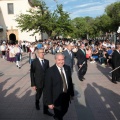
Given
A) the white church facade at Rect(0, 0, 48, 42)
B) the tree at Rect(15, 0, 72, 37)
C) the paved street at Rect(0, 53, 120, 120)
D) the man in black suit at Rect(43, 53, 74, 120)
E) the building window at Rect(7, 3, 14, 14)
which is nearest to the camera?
the man in black suit at Rect(43, 53, 74, 120)

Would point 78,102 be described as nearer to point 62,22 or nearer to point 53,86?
point 53,86

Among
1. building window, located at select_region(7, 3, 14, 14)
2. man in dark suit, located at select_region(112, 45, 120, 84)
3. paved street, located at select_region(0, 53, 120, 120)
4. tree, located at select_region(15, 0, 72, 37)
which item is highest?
building window, located at select_region(7, 3, 14, 14)

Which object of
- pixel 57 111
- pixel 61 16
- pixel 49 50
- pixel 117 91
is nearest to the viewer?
pixel 57 111

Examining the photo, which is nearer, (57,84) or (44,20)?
(57,84)

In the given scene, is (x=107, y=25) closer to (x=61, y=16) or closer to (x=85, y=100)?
(x=61, y=16)

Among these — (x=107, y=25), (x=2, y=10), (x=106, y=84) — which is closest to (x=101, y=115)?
(x=106, y=84)

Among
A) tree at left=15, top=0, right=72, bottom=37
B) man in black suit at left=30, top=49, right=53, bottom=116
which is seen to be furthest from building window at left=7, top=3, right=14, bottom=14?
man in black suit at left=30, top=49, right=53, bottom=116

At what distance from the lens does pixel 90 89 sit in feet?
33.8

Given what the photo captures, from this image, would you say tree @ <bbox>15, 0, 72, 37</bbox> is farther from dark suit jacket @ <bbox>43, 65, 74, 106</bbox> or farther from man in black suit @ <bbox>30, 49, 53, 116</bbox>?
dark suit jacket @ <bbox>43, 65, 74, 106</bbox>

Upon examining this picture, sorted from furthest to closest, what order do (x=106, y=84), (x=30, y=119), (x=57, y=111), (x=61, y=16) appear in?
(x=61, y=16) < (x=106, y=84) < (x=30, y=119) < (x=57, y=111)

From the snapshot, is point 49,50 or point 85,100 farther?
point 49,50

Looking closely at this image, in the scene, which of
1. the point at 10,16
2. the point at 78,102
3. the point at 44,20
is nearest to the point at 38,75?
the point at 78,102

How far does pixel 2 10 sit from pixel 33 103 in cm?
4166

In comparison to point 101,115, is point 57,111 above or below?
above
